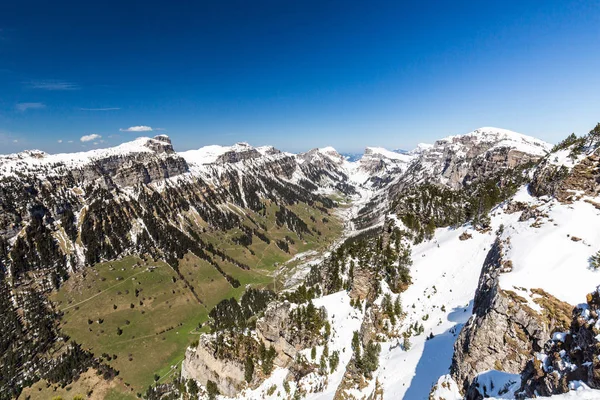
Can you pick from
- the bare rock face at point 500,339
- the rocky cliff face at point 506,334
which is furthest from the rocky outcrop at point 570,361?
the bare rock face at point 500,339

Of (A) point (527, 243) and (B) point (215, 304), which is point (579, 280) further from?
(B) point (215, 304)

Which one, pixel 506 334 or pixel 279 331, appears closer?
pixel 506 334


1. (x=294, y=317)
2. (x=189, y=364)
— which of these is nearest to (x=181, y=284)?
(x=189, y=364)

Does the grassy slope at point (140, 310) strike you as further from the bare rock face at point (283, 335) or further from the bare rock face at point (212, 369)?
the bare rock face at point (283, 335)

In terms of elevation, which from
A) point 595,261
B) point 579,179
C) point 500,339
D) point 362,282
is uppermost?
point 579,179

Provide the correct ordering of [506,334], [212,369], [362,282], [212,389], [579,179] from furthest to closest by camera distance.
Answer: [212,369] → [362,282] → [212,389] → [579,179] → [506,334]

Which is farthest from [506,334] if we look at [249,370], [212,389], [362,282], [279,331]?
[212,389]

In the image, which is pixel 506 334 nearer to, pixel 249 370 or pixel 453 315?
pixel 453 315
